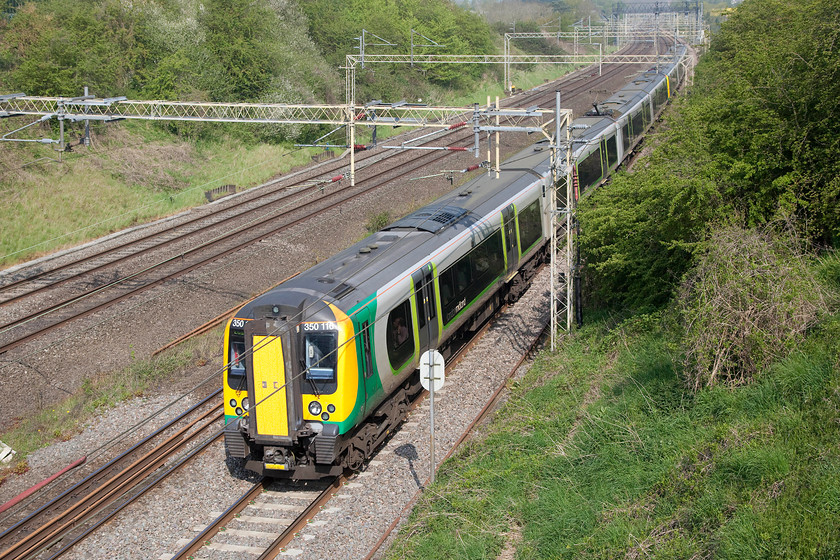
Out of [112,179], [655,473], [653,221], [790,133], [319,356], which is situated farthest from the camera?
[112,179]

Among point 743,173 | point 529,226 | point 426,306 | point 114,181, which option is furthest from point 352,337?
point 114,181

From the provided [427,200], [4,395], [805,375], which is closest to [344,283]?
[805,375]

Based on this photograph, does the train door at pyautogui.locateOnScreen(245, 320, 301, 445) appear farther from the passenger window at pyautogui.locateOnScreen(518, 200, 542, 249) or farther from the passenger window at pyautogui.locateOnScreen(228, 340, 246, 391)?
the passenger window at pyautogui.locateOnScreen(518, 200, 542, 249)

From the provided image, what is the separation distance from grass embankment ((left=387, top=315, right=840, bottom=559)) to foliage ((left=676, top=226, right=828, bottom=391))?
27 centimetres

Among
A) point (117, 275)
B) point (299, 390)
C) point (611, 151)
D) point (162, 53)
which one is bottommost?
point (117, 275)

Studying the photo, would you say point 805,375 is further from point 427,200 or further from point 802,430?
point 427,200

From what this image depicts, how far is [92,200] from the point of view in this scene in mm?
30391

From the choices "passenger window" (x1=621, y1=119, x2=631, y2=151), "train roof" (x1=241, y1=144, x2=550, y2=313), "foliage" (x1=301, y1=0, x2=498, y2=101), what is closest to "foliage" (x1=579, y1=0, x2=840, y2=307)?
"train roof" (x1=241, y1=144, x2=550, y2=313)

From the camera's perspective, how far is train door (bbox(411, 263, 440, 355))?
45.0 feet

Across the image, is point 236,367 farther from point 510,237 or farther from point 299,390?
point 510,237

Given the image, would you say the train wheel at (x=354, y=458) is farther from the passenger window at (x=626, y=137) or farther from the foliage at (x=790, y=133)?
the passenger window at (x=626, y=137)

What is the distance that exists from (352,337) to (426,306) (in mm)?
2877

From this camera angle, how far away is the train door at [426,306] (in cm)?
1370

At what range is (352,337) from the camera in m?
11.4
